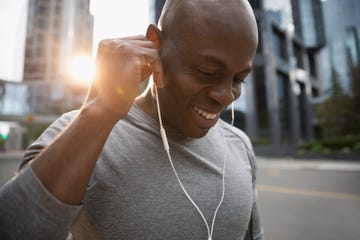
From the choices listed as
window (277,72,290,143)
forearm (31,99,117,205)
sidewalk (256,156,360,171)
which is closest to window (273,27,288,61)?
window (277,72,290,143)

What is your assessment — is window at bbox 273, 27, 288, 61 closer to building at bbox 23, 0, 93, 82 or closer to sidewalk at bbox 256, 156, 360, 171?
sidewalk at bbox 256, 156, 360, 171

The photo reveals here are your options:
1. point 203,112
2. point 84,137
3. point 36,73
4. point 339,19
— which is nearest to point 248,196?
point 203,112

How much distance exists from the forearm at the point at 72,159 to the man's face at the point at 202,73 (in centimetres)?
41

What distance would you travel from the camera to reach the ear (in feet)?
3.96

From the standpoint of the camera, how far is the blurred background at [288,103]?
21.5 ft

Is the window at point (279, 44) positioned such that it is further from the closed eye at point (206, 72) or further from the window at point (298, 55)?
the closed eye at point (206, 72)

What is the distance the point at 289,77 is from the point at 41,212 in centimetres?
4563

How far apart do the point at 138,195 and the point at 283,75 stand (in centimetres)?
4416

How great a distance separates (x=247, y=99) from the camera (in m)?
35.9

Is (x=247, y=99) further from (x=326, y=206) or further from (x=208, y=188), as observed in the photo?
(x=208, y=188)

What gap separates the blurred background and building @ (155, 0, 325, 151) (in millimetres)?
144

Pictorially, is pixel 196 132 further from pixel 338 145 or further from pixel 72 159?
pixel 338 145

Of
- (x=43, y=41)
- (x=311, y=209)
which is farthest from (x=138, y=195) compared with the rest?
(x=43, y=41)

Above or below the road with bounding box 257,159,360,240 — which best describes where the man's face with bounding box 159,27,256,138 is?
above
